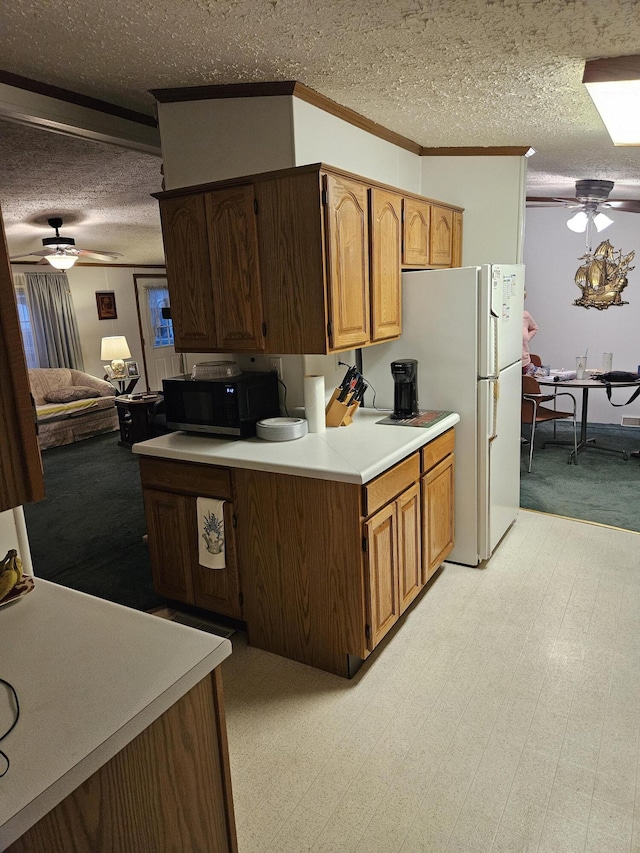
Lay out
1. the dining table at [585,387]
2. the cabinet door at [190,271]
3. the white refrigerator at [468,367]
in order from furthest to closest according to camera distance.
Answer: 1. the dining table at [585,387]
2. the white refrigerator at [468,367]
3. the cabinet door at [190,271]

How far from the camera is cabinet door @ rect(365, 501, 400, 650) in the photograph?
2320 millimetres

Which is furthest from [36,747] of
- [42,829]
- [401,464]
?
[401,464]

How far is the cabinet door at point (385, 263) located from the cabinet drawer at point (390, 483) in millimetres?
667

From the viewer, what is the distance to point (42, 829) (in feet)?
3.09

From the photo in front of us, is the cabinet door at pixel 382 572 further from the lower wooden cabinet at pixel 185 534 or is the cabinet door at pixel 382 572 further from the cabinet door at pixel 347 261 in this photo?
the cabinet door at pixel 347 261

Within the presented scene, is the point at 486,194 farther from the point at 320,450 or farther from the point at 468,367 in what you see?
the point at 320,450

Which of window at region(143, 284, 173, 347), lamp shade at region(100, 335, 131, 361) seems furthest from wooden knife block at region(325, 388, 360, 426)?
window at region(143, 284, 173, 347)

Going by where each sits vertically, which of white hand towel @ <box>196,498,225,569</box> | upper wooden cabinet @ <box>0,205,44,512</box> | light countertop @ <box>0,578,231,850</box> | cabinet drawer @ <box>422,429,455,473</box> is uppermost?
upper wooden cabinet @ <box>0,205,44,512</box>

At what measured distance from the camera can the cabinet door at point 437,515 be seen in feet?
9.40

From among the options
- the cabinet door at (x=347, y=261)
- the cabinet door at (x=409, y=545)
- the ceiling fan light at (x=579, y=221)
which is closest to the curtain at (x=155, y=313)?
the ceiling fan light at (x=579, y=221)

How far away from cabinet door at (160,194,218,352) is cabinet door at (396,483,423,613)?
115 centimetres

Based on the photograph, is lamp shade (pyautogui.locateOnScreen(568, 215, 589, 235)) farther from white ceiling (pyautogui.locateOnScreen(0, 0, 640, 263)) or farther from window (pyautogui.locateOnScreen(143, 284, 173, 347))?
window (pyautogui.locateOnScreen(143, 284, 173, 347))

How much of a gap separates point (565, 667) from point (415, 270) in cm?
216

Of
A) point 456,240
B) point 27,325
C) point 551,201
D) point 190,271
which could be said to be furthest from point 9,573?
point 27,325
